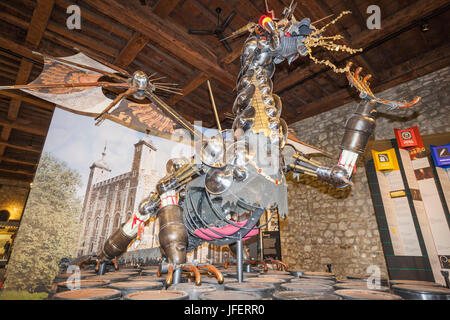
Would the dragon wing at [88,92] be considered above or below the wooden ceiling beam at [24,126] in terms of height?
below

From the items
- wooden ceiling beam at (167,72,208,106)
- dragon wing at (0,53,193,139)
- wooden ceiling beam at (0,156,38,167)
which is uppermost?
wooden ceiling beam at (167,72,208,106)

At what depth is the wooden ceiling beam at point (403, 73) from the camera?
3.75 m

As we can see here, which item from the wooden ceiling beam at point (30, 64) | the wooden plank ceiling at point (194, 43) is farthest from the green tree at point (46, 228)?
the wooden plank ceiling at point (194, 43)

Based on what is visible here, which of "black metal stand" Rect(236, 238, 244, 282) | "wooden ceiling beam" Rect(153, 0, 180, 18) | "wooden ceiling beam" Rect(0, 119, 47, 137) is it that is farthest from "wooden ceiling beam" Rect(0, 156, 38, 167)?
"black metal stand" Rect(236, 238, 244, 282)

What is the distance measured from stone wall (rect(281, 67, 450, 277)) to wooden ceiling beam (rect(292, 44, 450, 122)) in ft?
0.48

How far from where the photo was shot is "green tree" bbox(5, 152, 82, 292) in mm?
2789

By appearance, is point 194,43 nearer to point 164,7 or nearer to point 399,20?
point 164,7

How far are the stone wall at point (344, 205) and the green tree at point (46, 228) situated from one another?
14.3 ft

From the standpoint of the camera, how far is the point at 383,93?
15.0 ft

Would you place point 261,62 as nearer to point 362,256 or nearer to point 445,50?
point 445,50

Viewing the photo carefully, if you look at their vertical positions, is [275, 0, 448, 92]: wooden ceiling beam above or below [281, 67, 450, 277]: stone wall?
above

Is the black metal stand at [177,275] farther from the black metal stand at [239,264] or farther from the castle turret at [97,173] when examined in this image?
the castle turret at [97,173]

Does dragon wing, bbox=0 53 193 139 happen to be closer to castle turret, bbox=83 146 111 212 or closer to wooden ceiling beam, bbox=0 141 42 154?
castle turret, bbox=83 146 111 212
